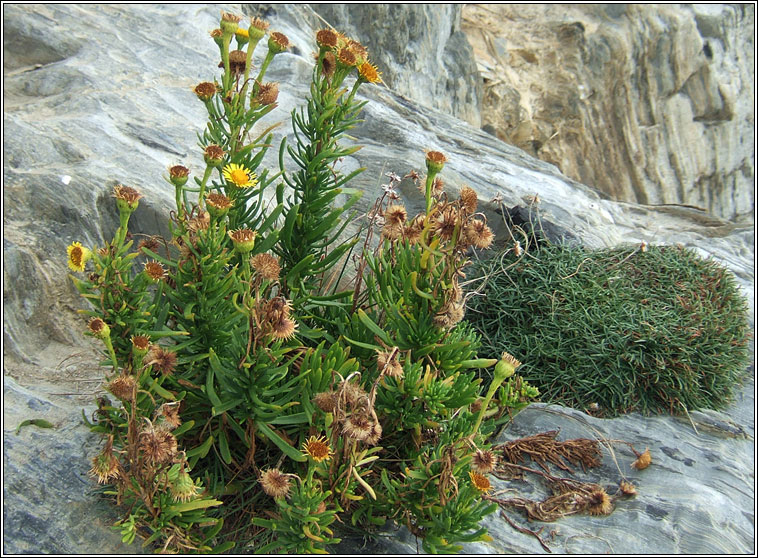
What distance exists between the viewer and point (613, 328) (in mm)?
3855

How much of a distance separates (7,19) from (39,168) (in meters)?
1.77

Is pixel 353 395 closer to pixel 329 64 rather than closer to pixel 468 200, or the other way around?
pixel 468 200

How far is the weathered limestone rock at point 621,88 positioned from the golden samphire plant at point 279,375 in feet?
19.1

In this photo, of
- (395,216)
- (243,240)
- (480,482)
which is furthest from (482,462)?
(243,240)

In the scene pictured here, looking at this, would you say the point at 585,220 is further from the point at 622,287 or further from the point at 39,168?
the point at 39,168

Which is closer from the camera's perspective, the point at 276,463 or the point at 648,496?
the point at 276,463

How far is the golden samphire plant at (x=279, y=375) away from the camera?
2143mm

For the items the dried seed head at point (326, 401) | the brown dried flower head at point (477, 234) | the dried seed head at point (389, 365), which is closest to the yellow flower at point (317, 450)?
the dried seed head at point (326, 401)

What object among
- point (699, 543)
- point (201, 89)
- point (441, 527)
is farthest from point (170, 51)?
point (699, 543)

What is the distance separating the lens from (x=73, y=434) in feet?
8.69

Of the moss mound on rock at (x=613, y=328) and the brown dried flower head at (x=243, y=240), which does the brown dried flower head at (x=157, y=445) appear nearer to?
the brown dried flower head at (x=243, y=240)

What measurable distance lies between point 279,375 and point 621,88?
7.63 m

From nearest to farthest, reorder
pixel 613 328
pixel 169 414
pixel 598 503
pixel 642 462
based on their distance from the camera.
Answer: pixel 169 414 → pixel 598 503 → pixel 642 462 → pixel 613 328

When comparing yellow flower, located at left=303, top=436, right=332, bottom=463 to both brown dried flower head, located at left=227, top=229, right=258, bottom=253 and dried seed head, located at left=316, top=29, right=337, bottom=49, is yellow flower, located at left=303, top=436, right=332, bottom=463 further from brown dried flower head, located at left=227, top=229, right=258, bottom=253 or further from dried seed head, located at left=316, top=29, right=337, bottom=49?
dried seed head, located at left=316, top=29, right=337, bottom=49
